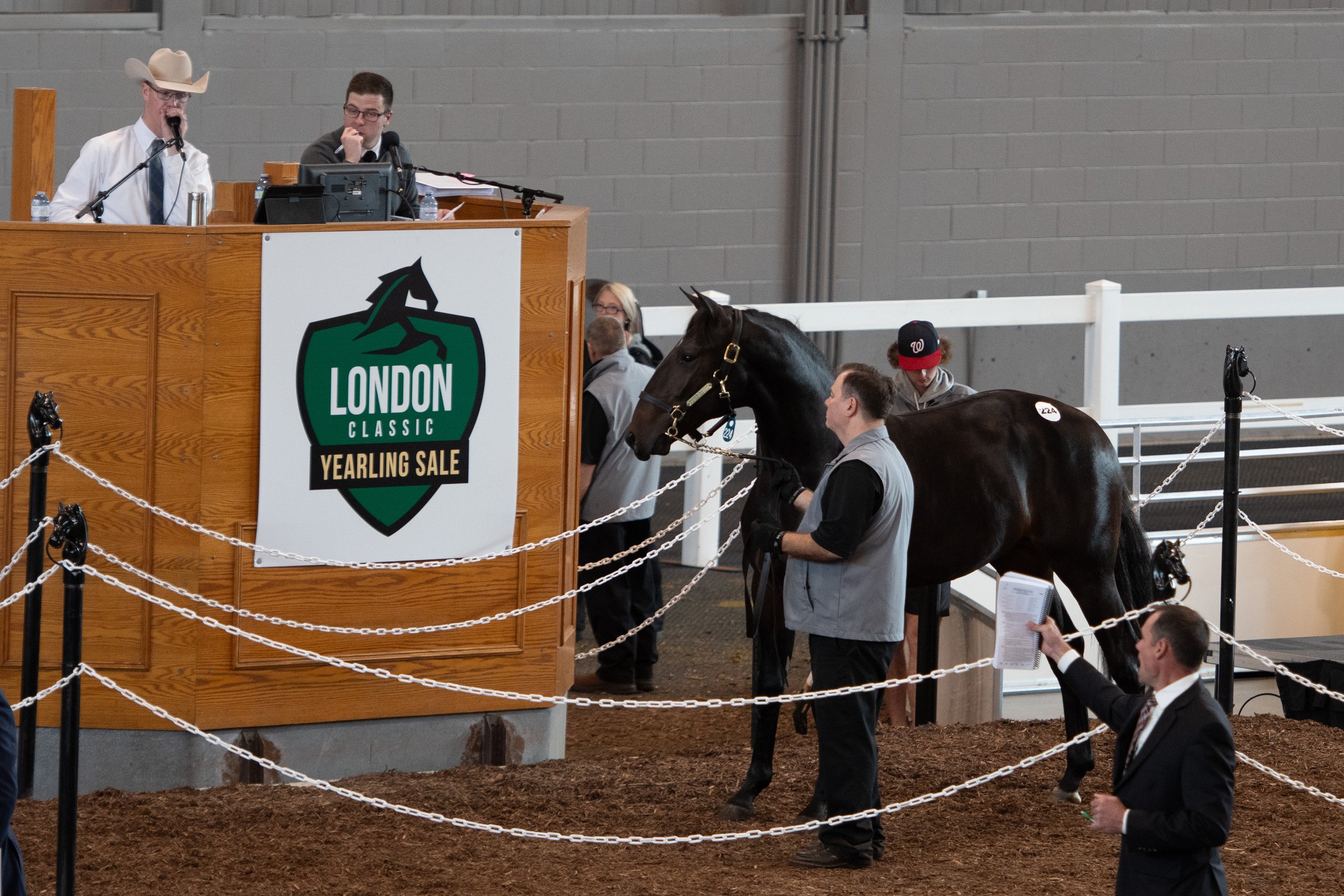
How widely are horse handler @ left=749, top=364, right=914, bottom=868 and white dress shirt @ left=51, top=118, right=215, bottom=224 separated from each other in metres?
2.61

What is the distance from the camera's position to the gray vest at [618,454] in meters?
7.31

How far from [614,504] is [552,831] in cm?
251

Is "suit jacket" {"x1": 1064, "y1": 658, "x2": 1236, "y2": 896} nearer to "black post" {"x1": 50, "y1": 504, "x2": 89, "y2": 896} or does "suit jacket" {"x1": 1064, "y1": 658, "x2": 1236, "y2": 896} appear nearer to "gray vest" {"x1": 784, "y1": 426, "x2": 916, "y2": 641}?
"gray vest" {"x1": 784, "y1": 426, "x2": 916, "y2": 641}

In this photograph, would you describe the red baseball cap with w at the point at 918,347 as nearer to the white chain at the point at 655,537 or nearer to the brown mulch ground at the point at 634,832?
the white chain at the point at 655,537

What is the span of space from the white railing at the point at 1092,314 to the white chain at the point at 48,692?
390cm

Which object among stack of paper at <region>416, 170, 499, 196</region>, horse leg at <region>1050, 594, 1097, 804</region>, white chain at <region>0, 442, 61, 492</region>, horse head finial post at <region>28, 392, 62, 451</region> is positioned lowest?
horse leg at <region>1050, 594, 1097, 804</region>

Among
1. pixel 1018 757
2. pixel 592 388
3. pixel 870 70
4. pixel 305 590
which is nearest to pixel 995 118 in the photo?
pixel 870 70

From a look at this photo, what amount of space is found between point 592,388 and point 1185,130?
325 inches

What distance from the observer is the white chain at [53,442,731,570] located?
5090 mm

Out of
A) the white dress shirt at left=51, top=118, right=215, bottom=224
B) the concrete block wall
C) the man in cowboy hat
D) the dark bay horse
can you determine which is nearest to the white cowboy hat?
the man in cowboy hat

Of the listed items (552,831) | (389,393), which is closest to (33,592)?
(389,393)

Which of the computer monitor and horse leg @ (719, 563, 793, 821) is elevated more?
the computer monitor

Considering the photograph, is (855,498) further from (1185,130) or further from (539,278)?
(1185,130)

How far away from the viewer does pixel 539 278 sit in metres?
5.55
